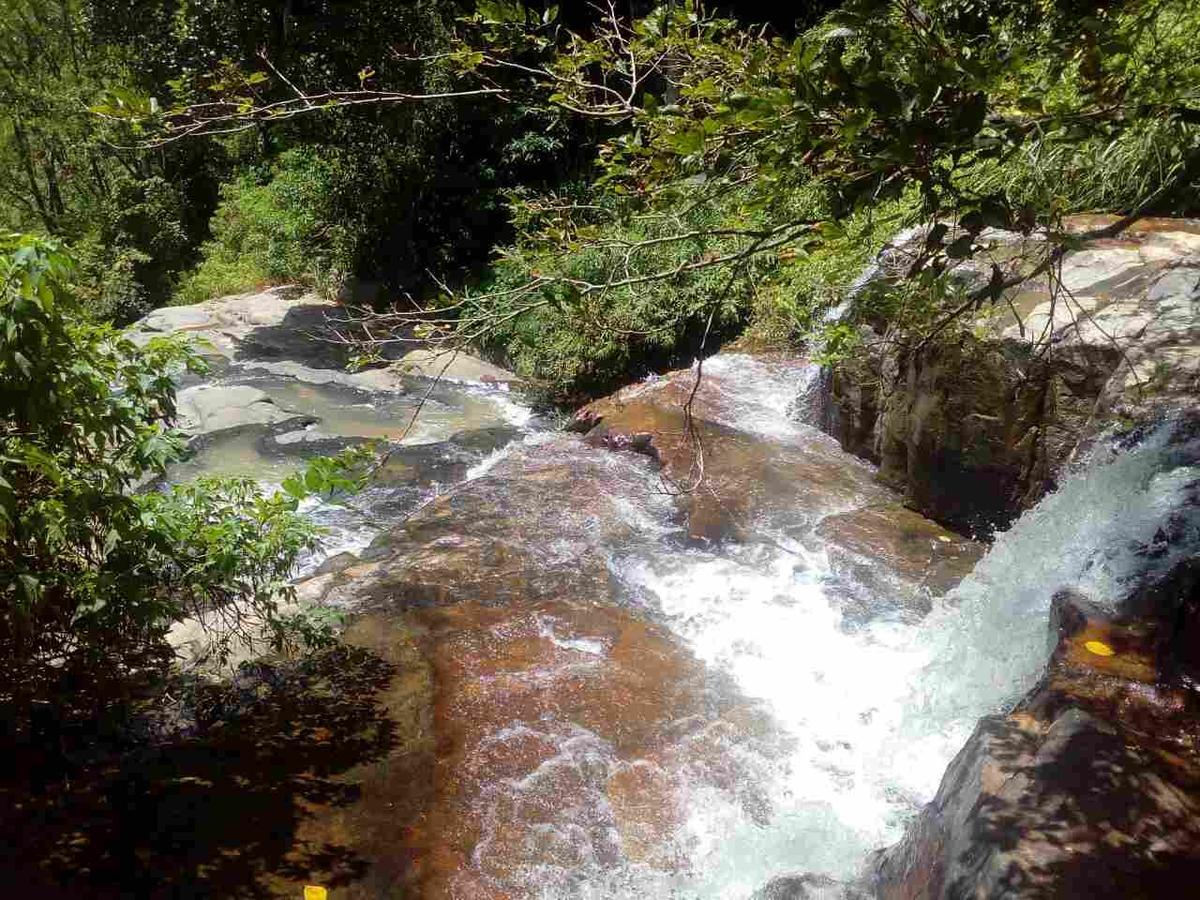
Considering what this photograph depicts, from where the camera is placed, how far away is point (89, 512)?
3156 mm

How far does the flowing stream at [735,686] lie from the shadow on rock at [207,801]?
1.92ft

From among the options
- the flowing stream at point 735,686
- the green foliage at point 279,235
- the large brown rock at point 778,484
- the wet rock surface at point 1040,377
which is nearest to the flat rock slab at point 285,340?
the green foliage at point 279,235

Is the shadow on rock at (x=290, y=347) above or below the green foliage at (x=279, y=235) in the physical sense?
below

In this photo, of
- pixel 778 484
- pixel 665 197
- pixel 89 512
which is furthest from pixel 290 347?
pixel 665 197

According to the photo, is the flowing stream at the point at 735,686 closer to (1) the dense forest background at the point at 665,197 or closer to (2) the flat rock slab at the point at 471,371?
(1) the dense forest background at the point at 665,197

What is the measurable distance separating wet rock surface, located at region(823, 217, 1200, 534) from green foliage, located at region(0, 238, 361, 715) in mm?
3572

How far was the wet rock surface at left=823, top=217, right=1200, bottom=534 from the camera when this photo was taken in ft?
16.5

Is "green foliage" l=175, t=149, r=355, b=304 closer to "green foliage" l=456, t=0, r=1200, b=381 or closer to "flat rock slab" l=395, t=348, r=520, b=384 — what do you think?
"flat rock slab" l=395, t=348, r=520, b=384

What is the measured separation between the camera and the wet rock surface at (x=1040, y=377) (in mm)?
5035

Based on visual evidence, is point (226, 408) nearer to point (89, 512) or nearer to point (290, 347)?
point (290, 347)

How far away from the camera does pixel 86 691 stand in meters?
3.81

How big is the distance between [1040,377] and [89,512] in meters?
5.39

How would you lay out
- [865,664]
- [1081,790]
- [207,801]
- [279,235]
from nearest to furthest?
1. [1081,790]
2. [207,801]
3. [865,664]
4. [279,235]

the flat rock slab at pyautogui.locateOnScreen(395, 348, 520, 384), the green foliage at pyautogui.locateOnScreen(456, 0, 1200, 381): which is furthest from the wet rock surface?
the flat rock slab at pyautogui.locateOnScreen(395, 348, 520, 384)
